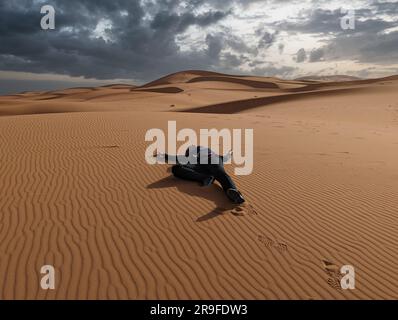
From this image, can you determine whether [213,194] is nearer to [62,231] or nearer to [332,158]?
[62,231]

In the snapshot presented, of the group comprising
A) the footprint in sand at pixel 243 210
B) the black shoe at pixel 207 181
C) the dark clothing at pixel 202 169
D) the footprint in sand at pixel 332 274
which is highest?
the dark clothing at pixel 202 169

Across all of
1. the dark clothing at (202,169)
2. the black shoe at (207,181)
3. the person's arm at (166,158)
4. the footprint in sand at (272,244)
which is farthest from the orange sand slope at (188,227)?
the person's arm at (166,158)

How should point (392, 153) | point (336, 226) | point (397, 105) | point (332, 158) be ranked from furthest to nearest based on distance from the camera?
point (397, 105) → point (392, 153) → point (332, 158) → point (336, 226)

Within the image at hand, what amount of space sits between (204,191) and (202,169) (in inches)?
32.1

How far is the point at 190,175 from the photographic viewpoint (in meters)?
7.89

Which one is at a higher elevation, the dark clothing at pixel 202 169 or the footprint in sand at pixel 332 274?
the dark clothing at pixel 202 169

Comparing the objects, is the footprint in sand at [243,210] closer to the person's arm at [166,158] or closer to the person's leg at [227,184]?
the person's leg at [227,184]

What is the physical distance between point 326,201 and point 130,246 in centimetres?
422

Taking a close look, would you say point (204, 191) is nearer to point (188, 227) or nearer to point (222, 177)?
point (222, 177)

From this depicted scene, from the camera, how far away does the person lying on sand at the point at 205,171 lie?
6918 mm

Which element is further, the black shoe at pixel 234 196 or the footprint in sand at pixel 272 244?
the black shoe at pixel 234 196

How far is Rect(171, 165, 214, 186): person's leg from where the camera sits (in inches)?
299
